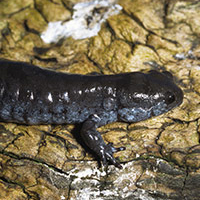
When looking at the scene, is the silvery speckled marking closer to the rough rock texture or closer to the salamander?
the rough rock texture

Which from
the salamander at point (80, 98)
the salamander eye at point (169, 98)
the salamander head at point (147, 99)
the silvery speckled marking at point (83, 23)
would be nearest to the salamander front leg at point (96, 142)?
the salamander at point (80, 98)

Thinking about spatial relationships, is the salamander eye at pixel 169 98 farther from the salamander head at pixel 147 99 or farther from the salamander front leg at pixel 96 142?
the salamander front leg at pixel 96 142

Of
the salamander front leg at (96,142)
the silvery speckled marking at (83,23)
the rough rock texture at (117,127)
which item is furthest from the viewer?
the silvery speckled marking at (83,23)

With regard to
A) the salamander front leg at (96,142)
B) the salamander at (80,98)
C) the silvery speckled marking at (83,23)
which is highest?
the silvery speckled marking at (83,23)

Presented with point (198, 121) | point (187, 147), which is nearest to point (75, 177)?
point (187, 147)

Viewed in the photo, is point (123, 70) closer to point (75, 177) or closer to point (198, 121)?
point (198, 121)

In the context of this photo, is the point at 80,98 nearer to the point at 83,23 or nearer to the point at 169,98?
the point at 169,98

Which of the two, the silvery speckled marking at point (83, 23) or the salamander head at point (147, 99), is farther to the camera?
the silvery speckled marking at point (83, 23)
